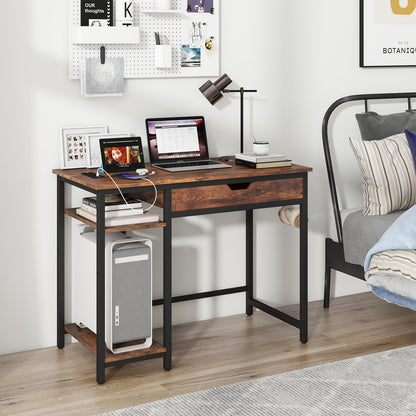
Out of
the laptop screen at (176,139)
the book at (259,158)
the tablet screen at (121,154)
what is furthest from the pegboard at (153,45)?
the book at (259,158)

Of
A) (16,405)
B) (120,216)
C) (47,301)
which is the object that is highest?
(120,216)

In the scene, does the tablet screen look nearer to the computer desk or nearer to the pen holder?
the computer desk

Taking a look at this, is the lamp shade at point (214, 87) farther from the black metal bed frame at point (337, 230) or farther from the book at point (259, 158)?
the black metal bed frame at point (337, 230)

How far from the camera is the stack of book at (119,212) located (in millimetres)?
2703

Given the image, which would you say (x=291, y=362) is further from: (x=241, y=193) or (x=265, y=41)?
(x=265, y=41)

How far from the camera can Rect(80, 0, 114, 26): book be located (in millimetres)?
3010

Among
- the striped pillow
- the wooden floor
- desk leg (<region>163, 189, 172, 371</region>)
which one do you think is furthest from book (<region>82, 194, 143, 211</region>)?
the striped pillow

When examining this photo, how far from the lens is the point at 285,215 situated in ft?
10.9

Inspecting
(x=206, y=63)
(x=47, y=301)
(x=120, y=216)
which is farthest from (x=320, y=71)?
(x=47, y=301)

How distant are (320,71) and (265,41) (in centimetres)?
34

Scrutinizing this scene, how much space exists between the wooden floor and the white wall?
152 millimetres

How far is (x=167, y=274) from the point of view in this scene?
9.25 ft

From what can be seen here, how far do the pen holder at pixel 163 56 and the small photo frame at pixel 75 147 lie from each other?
423 millimetres

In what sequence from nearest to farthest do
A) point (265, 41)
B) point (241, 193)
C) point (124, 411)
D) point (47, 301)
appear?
point (124, 411) → point (241, 193) → point (47, 301) → point (265, 41)
